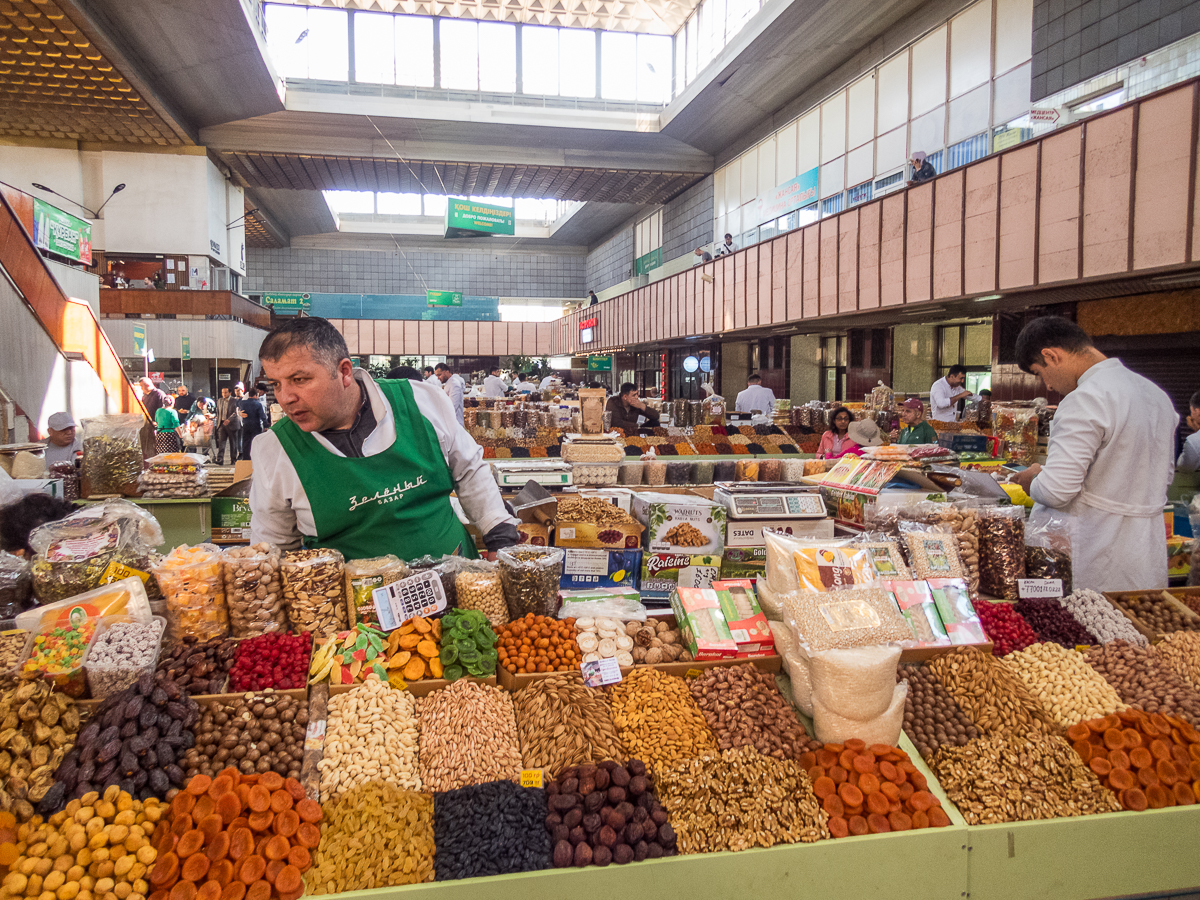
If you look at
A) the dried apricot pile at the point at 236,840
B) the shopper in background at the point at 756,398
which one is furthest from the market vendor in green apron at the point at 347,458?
the shopper in background at the point at 756,398

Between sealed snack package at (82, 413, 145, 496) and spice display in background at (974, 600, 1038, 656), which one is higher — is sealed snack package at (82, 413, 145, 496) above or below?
above

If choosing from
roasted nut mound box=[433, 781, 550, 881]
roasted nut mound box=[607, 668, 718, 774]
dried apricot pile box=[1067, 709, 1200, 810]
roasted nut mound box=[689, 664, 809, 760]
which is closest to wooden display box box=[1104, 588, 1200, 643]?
dried apricot pile box=[1067, 709, 1200, 810]

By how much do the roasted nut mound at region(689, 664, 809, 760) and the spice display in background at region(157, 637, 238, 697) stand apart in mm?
1311

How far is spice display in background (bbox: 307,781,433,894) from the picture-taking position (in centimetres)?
151

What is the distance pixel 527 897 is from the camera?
5.01 ft

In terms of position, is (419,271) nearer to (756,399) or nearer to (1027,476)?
(756,399)

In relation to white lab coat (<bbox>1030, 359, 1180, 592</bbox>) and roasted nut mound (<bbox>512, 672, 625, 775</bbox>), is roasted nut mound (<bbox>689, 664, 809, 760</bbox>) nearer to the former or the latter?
roasted nut mound (<bbox>512, 672, 625, 775</bbox>)

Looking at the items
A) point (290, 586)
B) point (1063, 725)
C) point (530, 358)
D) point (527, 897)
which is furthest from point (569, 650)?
point (530, 358)

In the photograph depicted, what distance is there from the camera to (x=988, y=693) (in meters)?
2.08

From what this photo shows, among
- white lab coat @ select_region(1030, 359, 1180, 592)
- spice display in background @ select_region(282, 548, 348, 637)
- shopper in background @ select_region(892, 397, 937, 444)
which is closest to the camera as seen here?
spice display in background @ select_region(282, 548, 348, 637)

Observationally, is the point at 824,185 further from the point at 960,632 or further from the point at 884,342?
the point at 960,632

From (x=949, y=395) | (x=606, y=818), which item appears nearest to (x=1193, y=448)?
(x=949, y=395)

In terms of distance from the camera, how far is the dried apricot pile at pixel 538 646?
210 centimetres

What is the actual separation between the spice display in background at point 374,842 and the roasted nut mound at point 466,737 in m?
0.09
